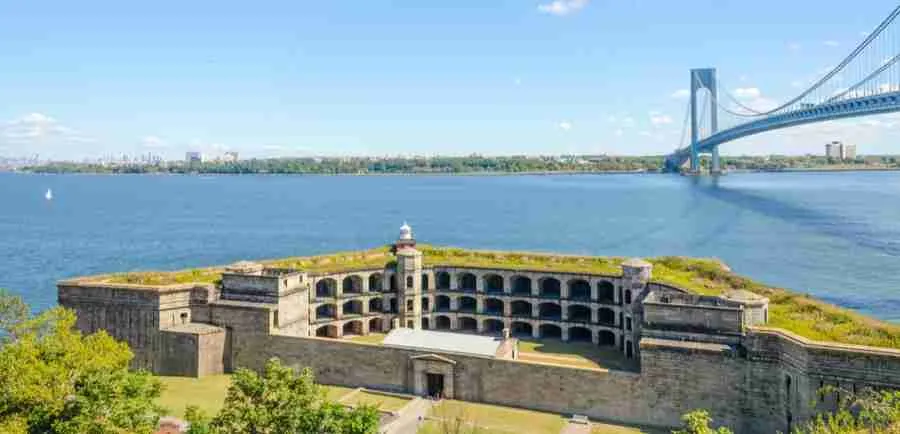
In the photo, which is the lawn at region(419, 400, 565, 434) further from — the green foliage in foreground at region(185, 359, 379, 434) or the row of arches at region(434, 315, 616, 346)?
the row of arches at region(434, 315, 616, 346)

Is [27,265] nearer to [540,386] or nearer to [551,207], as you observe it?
[540,386]

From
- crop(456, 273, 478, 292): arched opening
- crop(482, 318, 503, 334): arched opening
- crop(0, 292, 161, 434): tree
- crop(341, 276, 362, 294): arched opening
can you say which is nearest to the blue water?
crop(341, 276, 362, 294): arched opening

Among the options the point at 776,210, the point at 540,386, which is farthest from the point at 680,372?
the point at 776,210

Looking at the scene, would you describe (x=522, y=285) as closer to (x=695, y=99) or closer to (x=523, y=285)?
(x=523, y=285)

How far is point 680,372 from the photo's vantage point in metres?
30.7

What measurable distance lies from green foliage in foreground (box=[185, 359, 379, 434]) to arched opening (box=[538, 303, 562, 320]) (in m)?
26.2

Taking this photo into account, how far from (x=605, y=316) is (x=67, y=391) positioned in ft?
102

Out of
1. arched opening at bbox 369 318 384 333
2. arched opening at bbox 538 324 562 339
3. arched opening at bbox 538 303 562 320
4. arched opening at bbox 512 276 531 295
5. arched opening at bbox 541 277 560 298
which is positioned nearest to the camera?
arched opening at bbox 538 324 562 339

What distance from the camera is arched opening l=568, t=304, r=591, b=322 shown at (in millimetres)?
44969

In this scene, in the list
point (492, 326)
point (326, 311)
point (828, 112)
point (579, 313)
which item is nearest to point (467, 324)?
point (492, 326)

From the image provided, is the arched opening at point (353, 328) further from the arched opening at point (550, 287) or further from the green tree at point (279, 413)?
the green tree at point (279, 413)

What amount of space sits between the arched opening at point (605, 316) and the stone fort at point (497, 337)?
0.98ft

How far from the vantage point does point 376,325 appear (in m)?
47.2

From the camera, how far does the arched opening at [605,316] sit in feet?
146
